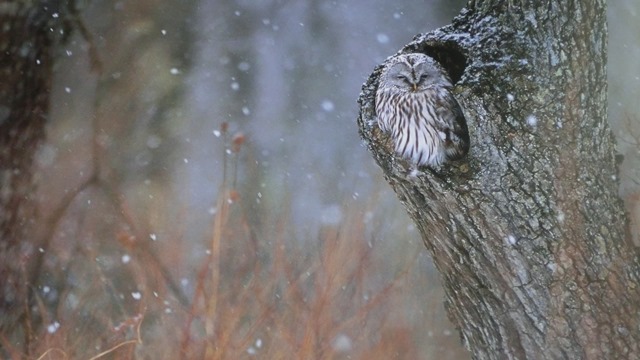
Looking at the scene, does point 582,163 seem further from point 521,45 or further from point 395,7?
point 395,7

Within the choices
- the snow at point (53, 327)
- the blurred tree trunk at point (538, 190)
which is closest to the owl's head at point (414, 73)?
the blurred tree trunk at point (538, 190)

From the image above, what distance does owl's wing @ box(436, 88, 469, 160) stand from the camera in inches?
50.0

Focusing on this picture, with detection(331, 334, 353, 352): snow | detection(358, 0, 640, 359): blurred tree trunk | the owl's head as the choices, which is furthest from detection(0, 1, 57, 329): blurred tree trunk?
detection(358, 0, 640, 359): blurred tree trunk

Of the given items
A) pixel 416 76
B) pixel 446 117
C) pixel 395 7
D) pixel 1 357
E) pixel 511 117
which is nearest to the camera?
pixel 511 117

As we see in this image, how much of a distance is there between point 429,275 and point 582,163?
6.24 feet

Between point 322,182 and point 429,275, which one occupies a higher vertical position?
point 322,182

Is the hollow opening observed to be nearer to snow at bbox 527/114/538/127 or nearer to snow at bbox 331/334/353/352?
snow at bbox 527/114/538/127

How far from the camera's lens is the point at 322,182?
3461 millimetres

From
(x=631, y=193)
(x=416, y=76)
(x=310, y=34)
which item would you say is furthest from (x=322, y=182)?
(x=416, y=76)

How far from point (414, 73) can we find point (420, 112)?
0.08 metres

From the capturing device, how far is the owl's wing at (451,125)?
1271mm

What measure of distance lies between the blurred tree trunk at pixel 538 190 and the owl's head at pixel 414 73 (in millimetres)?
153

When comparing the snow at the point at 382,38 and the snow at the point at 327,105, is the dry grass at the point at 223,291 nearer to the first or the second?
the snow at the point at 327,105

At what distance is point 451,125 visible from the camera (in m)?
1.35
